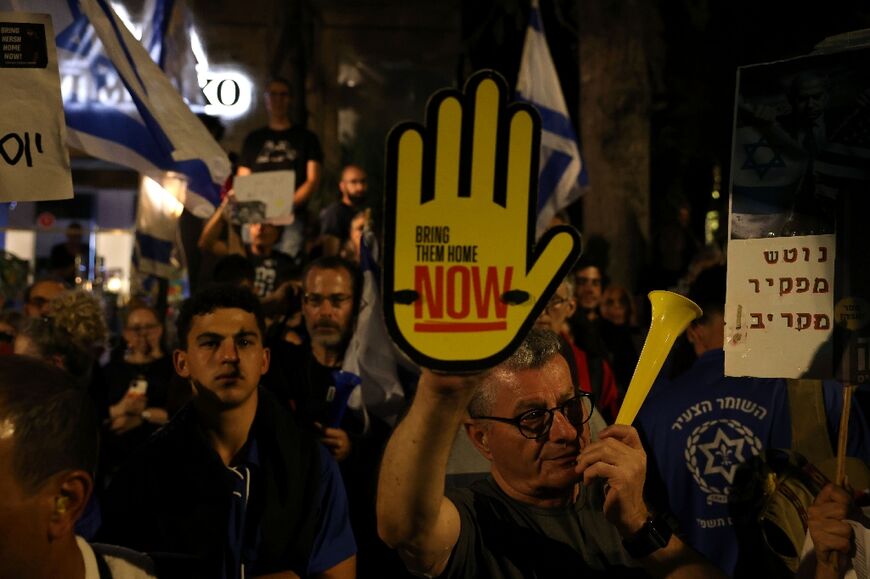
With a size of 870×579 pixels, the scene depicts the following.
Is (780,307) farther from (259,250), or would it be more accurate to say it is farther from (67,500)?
(259,250)

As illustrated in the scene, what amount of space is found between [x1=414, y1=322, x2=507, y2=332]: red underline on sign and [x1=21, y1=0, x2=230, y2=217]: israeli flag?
2.26 meters

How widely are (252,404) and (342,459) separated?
83 cm

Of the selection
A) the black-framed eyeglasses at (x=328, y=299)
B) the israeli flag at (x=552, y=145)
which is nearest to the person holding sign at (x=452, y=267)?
the black-framed eyeglasses at (x=328, y=299)

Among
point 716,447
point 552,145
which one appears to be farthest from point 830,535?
point 552,145

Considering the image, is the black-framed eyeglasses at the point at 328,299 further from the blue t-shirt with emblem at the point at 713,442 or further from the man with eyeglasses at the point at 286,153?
the man with eyeglasses at the point at 286,153

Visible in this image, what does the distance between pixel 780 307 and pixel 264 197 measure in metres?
3.81

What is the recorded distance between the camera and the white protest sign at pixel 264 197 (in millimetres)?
6297

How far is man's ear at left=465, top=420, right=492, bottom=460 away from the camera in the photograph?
2.76m

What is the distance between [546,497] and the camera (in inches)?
106

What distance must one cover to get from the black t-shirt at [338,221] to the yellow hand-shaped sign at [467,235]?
21.2 feet

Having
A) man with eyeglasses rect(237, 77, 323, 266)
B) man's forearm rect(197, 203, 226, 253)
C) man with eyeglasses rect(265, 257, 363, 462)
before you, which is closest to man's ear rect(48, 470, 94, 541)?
man with eyeglasses rect(265, 257, 363, 462)

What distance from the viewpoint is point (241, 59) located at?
63.9 ft

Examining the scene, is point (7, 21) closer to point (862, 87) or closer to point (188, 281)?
point (862, 87)

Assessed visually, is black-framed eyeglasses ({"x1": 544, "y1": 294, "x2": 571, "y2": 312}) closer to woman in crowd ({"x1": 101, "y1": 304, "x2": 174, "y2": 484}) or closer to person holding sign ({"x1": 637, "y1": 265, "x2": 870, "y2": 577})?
person holding sign ({"x1": 637, "y1": 265, "x2": 870, "y2": 577})
